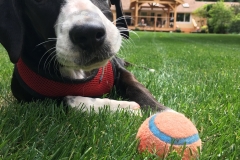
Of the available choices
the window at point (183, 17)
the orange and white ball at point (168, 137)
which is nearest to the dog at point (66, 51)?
the orange and white ball at point (168, 137)

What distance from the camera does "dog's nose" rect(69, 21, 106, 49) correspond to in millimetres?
2078

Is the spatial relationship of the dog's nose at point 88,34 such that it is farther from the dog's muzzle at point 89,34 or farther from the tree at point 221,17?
the tree at point 221,17

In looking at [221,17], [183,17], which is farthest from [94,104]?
[183,17]

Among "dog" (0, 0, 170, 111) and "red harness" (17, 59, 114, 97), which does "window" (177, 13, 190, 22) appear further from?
"red harness" (17, 59, 114, 97)

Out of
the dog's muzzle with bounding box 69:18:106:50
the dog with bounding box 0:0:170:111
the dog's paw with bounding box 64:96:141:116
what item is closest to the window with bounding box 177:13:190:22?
the dog with bounding box 0:0:170:111

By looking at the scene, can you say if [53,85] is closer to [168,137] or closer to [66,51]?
[66,51]

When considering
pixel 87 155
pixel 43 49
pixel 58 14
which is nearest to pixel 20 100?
pixel 43 49

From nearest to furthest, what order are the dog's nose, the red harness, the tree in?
1. the dog's nose
2. the red harness
3. the tree

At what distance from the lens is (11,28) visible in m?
2.77

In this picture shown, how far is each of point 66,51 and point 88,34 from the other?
0.82 ft

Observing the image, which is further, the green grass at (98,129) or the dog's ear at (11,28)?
the dog's ear at (11,28)

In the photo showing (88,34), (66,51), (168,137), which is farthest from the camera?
(66,51)

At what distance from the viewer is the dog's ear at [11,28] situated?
2750 millimetres

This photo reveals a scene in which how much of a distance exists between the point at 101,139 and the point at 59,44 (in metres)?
0.70
